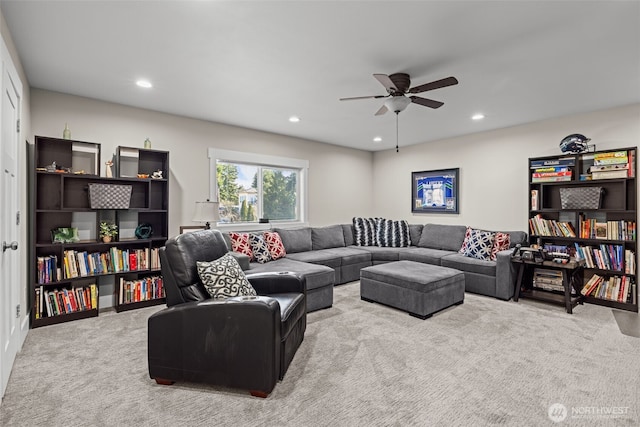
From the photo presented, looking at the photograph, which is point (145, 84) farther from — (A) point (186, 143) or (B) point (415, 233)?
(B) point (415, 233)

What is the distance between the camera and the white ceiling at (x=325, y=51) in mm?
2092

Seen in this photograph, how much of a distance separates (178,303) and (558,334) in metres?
3.29

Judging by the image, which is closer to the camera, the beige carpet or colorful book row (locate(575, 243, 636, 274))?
the beige carpet

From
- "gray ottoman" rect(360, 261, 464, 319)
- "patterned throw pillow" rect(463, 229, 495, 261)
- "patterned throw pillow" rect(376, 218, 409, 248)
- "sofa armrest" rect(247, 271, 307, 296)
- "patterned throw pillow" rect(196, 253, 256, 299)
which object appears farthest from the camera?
"patterned throw pillow" rect(376, 218, 409, 248)

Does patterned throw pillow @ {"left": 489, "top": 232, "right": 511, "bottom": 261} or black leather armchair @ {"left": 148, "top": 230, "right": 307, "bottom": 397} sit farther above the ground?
patterned throw pillow @ {"left": 489, "top": 232, "right": 511, "bottom": 261}

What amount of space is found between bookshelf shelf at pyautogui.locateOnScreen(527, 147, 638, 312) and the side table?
0.07 metres

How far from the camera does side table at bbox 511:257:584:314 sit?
3.67 metres

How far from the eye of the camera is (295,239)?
5172 mm

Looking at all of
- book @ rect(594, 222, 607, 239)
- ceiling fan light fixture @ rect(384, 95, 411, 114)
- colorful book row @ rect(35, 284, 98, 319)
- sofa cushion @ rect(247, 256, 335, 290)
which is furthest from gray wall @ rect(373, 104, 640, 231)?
colorful book row @ rect(35, 284, 98, 319)

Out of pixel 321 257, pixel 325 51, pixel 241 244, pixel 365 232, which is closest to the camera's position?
pixel 325 51

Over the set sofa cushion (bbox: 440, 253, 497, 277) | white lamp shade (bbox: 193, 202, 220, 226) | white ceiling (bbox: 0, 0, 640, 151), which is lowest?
sofa cushion (bbox: 440, 253, 497, 277)

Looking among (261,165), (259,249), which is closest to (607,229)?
(259,249)

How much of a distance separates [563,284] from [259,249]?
371 cm

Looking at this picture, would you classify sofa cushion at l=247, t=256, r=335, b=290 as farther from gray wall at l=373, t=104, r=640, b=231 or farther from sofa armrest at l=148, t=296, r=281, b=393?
gray wall at l=373, t=104, r=640, b=231
